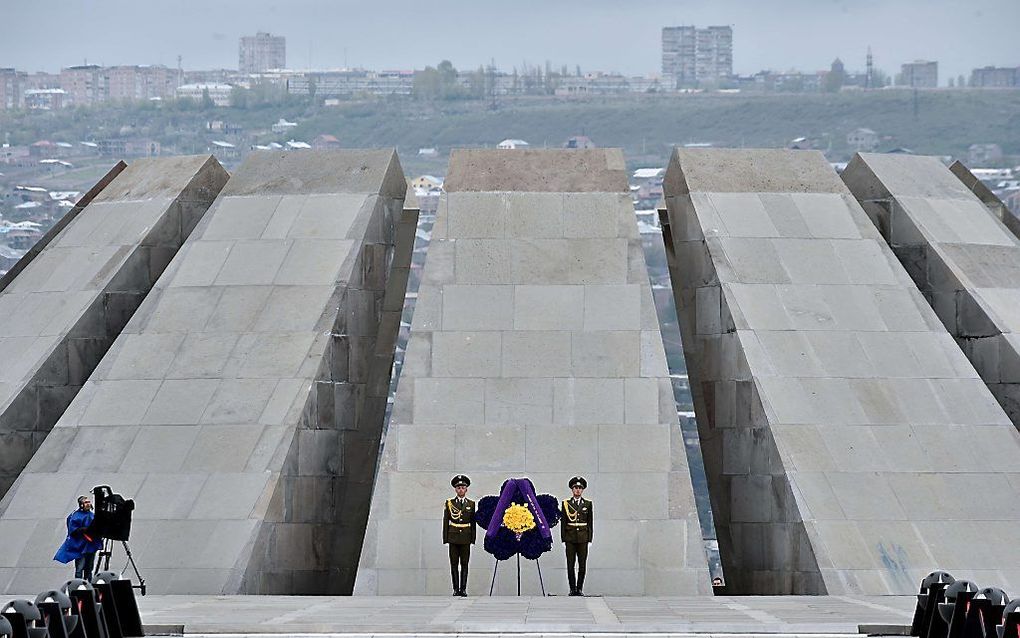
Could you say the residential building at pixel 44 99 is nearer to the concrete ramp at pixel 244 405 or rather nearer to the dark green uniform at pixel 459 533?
the concrete ramp at pixel 244 405

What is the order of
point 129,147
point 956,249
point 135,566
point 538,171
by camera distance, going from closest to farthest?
point 135,566, point 956,249, point 538,171, point 129,147

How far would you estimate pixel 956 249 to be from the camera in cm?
2509

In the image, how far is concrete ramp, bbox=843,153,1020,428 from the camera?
77.0 ft

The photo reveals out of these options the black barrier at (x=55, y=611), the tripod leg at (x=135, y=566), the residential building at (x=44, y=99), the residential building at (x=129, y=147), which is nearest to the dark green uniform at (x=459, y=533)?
the tripod leg at (x=135, y=566)

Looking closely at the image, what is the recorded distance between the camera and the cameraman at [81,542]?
18.9 metres

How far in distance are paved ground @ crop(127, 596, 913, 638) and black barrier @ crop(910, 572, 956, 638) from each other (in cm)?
50

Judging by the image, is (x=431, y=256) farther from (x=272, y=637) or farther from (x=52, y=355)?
(x=272, y=637)

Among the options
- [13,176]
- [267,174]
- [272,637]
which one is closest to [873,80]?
[13,176]

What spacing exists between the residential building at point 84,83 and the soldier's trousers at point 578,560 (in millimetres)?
159138

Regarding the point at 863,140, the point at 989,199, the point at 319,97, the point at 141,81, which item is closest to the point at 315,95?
the point at 319,97

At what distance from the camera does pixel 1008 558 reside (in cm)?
1983

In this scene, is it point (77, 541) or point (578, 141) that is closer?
point (77, 541)

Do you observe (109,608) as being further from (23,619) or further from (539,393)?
(539,393)

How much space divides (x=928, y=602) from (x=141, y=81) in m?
174
